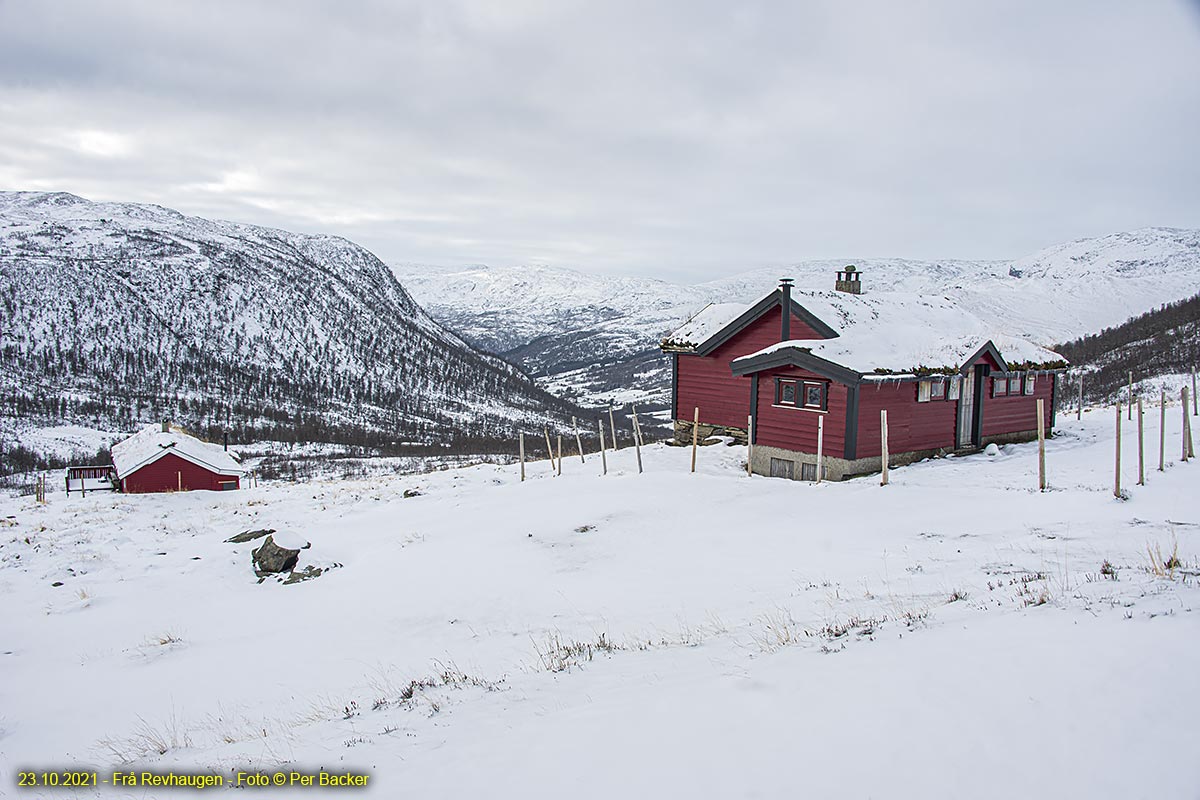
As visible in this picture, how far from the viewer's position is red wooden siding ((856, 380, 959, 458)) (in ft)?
71.6

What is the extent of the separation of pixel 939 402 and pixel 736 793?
22207 millimetres

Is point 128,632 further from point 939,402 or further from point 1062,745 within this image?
point 939,402

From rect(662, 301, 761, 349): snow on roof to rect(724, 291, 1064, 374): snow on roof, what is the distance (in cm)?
479

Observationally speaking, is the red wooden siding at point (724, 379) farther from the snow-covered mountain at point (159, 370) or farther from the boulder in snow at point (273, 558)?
the snow-covered mountain at point (159, 370)

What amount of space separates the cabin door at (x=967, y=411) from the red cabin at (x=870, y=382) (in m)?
0.04

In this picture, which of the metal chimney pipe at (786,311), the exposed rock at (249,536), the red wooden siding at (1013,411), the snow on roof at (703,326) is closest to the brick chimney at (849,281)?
the snow on roof at (703,326)

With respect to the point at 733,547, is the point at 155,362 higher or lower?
higher

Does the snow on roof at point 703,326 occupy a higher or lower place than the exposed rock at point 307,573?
higher

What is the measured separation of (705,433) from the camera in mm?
30391

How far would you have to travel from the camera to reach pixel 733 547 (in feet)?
47.2

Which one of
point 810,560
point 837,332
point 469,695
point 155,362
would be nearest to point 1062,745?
point 469,695

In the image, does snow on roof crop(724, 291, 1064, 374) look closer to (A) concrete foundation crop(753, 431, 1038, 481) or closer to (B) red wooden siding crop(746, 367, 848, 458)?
(B) red wooden siding crop(746, 367, 848, 458)

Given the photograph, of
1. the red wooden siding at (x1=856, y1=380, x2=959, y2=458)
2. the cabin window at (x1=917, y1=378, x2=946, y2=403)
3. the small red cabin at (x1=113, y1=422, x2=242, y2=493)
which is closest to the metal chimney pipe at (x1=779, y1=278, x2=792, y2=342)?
the red wooden siding at (x1=856, y1=380, x2=959, y2=458)

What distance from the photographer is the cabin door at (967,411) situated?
80.8 ft
